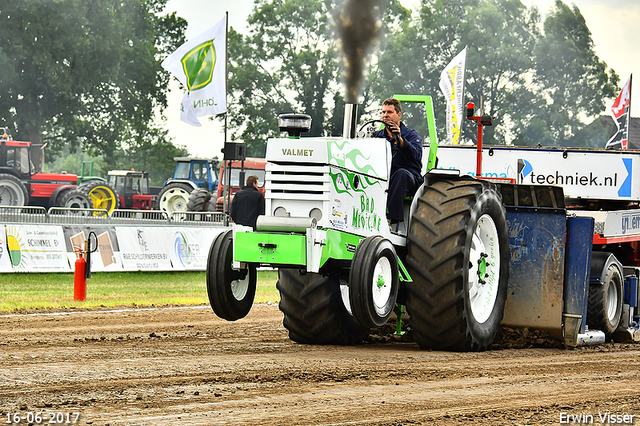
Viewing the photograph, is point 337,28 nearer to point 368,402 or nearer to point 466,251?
point 466,251

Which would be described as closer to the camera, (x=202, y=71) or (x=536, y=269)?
(x=536, y=269)

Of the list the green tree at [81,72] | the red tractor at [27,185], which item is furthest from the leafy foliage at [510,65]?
the red tractor at [27,185]

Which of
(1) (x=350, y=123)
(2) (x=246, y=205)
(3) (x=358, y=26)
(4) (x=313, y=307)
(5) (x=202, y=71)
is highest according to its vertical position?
(5) (x=202, y=71)

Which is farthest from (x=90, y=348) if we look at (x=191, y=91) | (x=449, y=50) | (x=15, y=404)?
(x=449, y=50)

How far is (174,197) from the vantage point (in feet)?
111

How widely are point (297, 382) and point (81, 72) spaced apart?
45.1 metres

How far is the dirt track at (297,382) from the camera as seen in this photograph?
4855mm

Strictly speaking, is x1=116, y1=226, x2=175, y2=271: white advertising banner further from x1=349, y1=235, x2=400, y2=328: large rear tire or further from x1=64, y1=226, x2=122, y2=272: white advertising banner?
x1=349, y1=235, x2=400, y2=328: large rear tire

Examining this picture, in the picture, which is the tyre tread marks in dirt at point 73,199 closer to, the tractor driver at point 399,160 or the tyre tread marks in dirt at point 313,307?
the tyre tread marks in dirt at point 313,307

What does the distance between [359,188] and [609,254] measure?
13.2 ft

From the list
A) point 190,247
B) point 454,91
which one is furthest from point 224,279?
point 454,91

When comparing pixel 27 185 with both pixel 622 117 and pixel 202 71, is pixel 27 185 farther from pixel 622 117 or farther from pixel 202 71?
pixel 622 117

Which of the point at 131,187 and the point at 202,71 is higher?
the point at 202,71

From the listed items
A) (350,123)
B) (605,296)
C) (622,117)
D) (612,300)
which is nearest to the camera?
(350,123)
